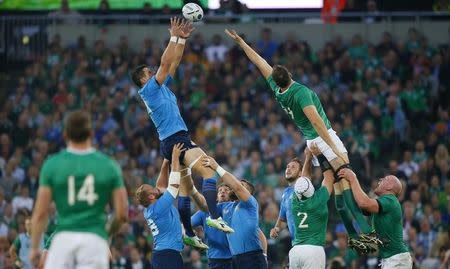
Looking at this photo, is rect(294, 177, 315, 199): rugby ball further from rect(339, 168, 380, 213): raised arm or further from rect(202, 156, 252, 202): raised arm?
rect(202, 156, 252, 202): raised arm

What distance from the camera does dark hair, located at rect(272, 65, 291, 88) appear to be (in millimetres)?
15008

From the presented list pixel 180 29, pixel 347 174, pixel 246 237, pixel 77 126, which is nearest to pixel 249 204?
pixel 246 237

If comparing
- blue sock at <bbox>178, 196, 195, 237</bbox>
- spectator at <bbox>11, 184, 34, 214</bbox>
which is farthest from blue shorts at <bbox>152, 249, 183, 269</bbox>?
spectator at <bbox>11, 184, 34, 214</bbox>

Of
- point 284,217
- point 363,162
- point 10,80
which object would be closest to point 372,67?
point 363,162

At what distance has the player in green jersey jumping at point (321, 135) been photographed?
581 inches

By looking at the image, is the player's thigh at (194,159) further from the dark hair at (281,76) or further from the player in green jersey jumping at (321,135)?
the dark hair at (281,76)

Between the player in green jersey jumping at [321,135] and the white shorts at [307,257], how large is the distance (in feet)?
1.76

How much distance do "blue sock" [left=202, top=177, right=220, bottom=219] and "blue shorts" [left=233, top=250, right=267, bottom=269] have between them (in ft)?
2.14

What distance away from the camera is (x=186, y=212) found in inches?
654

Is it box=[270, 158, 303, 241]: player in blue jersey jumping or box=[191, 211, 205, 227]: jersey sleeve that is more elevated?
box=[270, 158, 303, 241]: player in blue jersey jumping

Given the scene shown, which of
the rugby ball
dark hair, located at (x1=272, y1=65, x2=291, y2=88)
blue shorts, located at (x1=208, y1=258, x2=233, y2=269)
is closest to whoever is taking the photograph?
dark hair, located at (x1=272, y1=65, x2=291, y2=88)

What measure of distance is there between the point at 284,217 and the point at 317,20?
44.3 ft

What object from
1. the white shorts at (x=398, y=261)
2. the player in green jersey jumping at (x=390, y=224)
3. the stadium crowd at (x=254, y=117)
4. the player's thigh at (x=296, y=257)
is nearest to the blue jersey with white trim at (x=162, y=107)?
the player's thigh at (x=296, y=257)

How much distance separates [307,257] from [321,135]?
1.79 meters
